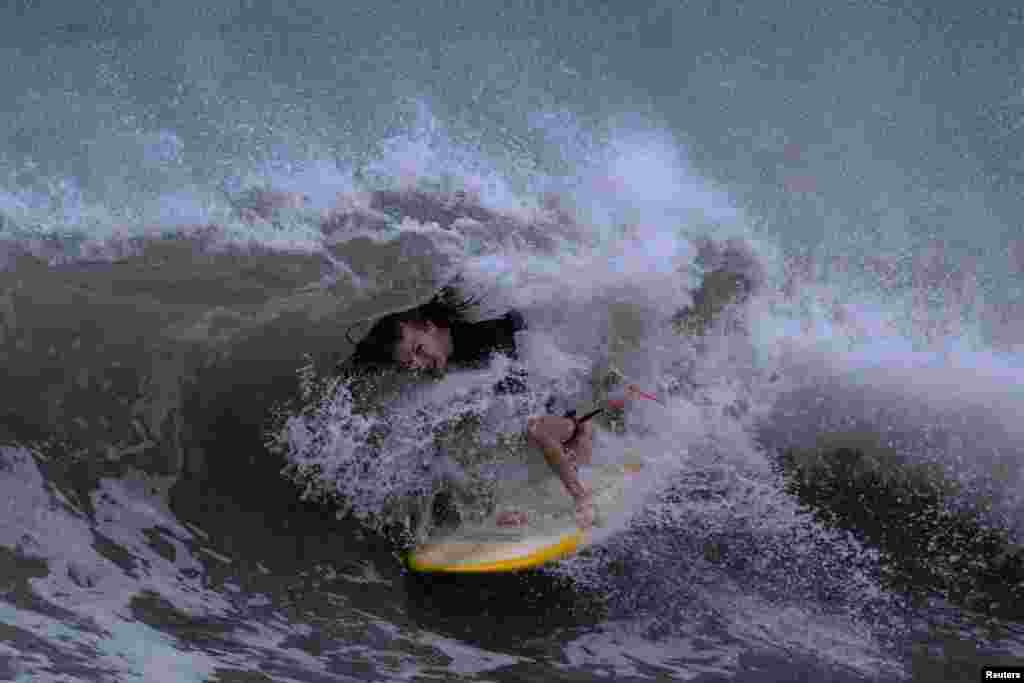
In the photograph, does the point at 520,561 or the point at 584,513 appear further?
the point at 584,513

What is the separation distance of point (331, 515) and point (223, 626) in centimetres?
99

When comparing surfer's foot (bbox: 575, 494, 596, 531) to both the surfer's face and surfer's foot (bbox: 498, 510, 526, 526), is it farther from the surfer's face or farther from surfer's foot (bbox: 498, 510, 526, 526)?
the surfer's face

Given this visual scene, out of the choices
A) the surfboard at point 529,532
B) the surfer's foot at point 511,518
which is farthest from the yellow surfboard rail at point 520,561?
the surfer's foot at point 511,518

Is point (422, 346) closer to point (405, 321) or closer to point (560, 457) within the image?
point (405, 321)

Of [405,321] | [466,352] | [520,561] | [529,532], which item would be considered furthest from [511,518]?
[405,321]

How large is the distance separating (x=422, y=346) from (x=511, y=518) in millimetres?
1030

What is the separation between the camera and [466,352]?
5.33m

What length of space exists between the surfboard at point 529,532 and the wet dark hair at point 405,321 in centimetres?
100

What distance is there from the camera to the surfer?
16.2ft

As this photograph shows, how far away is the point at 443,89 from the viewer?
35.5ft

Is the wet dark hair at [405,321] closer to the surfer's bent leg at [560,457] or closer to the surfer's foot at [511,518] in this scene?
the surfer's bent leg at [560,457]

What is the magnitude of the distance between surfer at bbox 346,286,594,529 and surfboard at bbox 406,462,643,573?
0.22 ft

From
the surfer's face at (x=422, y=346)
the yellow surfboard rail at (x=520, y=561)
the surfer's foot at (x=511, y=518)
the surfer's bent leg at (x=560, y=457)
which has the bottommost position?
the yellow surfboard rail at (x=520, y=561)

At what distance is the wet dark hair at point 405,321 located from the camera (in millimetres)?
4994
